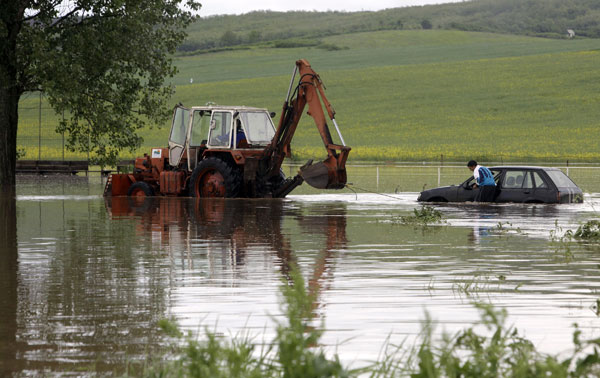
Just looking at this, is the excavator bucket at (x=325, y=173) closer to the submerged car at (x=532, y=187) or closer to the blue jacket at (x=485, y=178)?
the submerged car at (x=532, y=187)

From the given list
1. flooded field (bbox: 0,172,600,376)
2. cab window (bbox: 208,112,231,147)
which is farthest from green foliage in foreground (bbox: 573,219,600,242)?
cab window (bbox: 208,112,231,147)

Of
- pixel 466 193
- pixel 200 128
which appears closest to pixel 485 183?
pixel 466 193

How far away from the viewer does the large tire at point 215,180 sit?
94.8 feet

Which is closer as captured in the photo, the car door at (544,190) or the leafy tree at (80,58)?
the car door at (544,190)

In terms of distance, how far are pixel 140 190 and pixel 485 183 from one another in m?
10.8

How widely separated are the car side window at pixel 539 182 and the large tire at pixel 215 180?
8.11 m

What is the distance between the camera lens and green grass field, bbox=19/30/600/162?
72812 mm

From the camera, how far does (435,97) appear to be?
96.8 meters

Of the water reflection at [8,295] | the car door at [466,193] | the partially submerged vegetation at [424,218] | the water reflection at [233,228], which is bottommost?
the water reflection at [8,295]

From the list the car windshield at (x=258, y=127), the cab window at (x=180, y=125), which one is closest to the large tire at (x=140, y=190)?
the cab window at (x=180, y=125)

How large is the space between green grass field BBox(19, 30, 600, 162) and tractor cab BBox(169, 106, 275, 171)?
31837 millimetres

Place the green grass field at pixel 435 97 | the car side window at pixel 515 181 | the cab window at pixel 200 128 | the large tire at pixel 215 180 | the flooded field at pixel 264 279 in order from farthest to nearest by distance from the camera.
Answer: the green grass field at pixel 435 97 < the cab window at pixel 200 128 < the large tire at pixel 215 180 < the car side window at pixel 515 181 < the flooded field at pixel 264 279

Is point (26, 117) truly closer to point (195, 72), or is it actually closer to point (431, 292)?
point (195, 72)

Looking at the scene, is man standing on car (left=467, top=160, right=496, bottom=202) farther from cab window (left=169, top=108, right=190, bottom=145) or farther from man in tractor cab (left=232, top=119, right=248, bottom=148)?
cab window (left=169, top=108, right=190, bottom=145)
